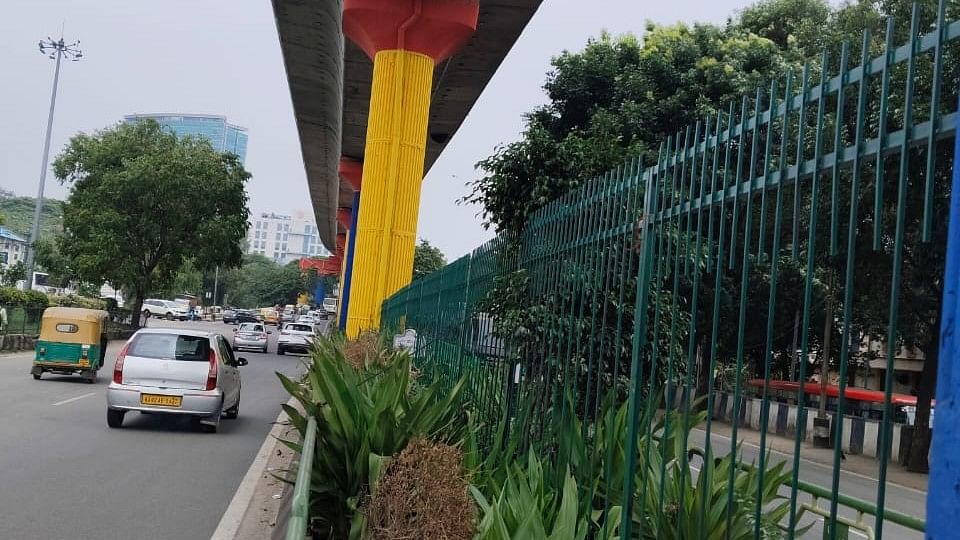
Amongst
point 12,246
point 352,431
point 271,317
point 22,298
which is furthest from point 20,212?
point 352,431

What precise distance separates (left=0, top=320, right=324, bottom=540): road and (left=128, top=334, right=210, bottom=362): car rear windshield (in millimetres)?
1096

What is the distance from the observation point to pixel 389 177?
1861 centimetres

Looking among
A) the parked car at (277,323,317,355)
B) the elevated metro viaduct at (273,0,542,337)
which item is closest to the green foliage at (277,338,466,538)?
the elevated metro viaduct at (273,0,542,337)

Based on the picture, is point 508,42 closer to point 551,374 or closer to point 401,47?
point 401,47

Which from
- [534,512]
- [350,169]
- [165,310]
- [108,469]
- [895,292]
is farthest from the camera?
[165,310]

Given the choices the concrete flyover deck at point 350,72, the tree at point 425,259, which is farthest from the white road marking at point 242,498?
the tree at point 425,259

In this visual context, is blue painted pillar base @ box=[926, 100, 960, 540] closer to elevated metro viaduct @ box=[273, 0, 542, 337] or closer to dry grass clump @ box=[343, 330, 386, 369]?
dry grass clump @ box=[343, 330, 386, 369]

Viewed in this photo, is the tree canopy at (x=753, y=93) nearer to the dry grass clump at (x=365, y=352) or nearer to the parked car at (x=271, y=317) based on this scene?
the dry grass clump at (x=365, y=352)

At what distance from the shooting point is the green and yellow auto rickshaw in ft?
62.6

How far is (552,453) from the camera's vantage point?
4855mm

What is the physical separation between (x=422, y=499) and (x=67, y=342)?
17.2 m

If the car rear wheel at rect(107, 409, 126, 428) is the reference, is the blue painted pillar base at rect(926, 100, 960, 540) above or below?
above

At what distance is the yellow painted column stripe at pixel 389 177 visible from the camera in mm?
18500

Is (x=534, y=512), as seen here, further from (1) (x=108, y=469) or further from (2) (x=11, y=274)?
(2) (x=11, y=274)
